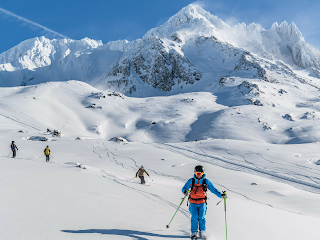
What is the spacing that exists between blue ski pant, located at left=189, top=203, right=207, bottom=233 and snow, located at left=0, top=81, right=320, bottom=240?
41 cm

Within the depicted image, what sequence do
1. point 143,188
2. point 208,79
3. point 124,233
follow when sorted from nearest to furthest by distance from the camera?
point 124,233 → point 143,188 → point 208,79

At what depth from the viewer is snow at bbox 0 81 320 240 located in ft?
18.3

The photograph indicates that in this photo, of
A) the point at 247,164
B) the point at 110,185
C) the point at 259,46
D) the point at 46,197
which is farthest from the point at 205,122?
the point at 259,46

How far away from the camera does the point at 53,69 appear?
607 ft

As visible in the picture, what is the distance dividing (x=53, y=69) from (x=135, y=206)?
688 feet

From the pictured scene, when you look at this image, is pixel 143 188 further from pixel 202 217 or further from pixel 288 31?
pixel 288 31

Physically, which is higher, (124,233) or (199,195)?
(199,195)

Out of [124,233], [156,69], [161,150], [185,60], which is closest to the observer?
[124,233]

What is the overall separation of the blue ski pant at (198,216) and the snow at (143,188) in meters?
0.41

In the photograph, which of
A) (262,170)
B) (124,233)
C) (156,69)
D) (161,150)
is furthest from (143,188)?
(156,69)

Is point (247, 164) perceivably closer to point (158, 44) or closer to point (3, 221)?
point (3, 221)

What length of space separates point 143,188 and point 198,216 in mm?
5147

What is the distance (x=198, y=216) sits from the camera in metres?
5.53

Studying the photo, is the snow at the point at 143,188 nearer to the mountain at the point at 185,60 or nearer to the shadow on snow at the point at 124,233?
the shadow on snow at the point at 124,233
